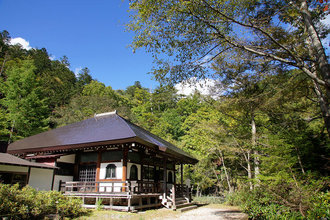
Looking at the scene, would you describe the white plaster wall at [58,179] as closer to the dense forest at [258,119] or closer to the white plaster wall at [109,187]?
the white plaster wall at [109,187]

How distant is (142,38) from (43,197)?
19.1 ft

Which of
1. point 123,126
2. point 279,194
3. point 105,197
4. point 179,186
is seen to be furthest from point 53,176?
point 279,194

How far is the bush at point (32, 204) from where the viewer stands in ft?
18.0

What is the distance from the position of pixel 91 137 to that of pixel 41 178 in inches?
140

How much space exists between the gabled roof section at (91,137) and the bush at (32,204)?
357 centimetres

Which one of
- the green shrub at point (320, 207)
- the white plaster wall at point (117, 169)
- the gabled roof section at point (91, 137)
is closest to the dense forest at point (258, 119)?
the green shrub at point (320, 207)

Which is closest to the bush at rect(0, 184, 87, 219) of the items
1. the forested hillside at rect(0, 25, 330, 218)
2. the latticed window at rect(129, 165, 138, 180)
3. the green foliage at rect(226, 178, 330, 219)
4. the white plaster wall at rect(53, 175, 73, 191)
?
the latticed window at rect(129, 165, 138, 180)

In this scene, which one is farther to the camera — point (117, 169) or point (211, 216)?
point (117, 169)

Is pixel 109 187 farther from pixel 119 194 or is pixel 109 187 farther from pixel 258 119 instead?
pixel 258 119

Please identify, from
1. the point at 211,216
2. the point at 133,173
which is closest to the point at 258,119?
the point at 211,216

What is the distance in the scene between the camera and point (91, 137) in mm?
11586

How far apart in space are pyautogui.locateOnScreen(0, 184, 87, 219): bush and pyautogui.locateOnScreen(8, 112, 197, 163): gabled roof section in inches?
141

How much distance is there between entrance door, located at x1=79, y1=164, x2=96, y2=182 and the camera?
12.1m

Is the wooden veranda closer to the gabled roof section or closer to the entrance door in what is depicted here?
the entrance door
